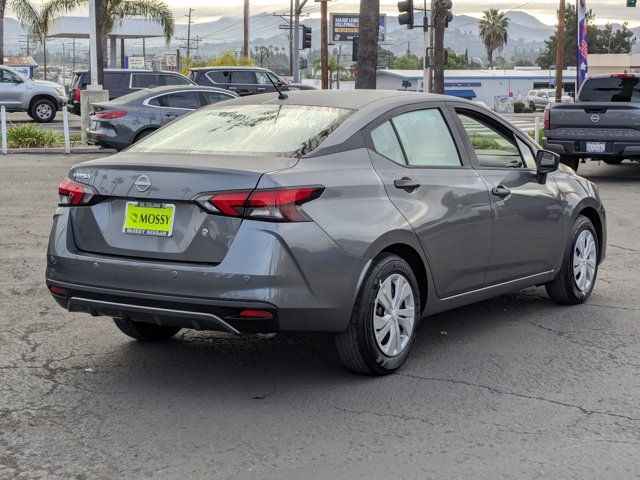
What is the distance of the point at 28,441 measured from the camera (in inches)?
184

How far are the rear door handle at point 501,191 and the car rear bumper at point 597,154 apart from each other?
1025cm

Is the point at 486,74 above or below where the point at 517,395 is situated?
above

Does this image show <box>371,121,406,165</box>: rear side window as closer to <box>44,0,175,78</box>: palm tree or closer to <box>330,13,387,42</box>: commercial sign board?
<box>44,0,175,78</box>: palm tree

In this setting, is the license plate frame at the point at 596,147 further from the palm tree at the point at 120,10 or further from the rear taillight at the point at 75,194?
the palm tree at the point at 120,10

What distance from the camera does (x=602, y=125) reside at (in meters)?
16.5

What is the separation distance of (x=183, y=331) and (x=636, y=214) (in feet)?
26.8

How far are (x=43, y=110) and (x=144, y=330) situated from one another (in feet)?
89.5

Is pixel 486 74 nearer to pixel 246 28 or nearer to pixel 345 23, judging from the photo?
pixel 345 23

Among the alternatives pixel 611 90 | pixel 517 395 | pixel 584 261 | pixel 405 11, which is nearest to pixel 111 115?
pixel 611 90

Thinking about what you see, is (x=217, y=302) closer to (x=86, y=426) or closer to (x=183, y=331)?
(x=86, y=426)

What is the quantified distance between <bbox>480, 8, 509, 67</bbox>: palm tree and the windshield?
409ft

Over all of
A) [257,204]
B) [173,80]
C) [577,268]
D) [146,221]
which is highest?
[173,80]

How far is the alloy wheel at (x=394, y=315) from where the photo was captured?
559 cm

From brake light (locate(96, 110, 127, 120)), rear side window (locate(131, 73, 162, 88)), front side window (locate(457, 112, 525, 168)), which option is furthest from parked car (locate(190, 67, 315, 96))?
front side window (locate(457, 112, 525, 168))
